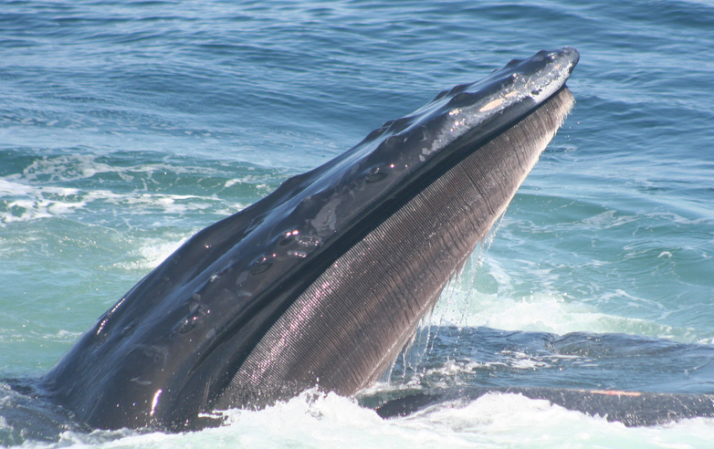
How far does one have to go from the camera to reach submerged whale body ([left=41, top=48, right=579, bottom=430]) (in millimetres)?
2559

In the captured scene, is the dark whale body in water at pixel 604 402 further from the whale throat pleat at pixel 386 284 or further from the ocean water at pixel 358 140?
the whale throat pleat at pixel 386 284

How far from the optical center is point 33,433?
2.81 metres

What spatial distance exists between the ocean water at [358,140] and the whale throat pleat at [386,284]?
0.16m

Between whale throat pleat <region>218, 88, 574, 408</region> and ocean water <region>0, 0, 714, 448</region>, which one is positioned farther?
ocean water <region>0, 0, 714, 448</region>

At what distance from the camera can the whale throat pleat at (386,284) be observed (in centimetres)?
284

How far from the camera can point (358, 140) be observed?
14.4m

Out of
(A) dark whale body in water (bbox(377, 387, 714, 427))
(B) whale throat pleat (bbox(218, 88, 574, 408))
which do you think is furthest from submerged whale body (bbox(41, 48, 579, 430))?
(A) dark whale body in water (bbox(377, 387, 714, 427))

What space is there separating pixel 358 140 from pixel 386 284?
11.6m

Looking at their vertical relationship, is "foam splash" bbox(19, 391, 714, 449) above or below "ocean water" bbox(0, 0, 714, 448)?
below

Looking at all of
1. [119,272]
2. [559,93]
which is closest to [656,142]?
[119,272]

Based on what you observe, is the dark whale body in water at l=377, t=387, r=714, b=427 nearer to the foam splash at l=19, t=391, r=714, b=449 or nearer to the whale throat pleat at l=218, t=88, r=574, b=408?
the foam splash at l=19, t=391, r=714, b=449

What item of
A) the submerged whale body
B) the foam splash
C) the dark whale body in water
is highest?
the submerged whale body

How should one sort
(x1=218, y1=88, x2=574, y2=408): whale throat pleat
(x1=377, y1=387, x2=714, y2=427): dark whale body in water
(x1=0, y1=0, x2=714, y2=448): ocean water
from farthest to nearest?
1. (x1=0, y1=0, x2=714, y2=448): ocean water
2. (x1=377, y1=387, x2=714, y2=427): dark whale body in water
3. (x1=218, y1=88, x2=574, y2=408): whale throat pleat

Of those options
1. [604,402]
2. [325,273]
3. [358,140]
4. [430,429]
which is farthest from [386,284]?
[358,140]
